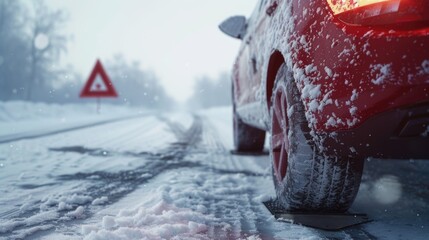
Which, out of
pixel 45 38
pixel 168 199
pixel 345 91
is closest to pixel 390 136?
pixel 345 91

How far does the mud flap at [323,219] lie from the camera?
2.03 metres

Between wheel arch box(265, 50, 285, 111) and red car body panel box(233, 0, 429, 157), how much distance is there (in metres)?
0.37

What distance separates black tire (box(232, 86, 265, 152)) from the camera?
550 cm

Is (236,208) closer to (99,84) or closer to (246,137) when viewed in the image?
(246,137)

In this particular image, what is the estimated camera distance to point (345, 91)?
1.58 meters

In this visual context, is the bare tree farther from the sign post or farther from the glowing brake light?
the glowing brake light

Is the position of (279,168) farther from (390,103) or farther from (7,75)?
(7,75)

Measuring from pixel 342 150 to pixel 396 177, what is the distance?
7.61 ft

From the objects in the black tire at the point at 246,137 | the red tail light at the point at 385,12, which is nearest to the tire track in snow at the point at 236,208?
the red tail light at the point at 385,12

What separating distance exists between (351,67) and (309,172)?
2.00 feet

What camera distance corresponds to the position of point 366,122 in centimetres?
154

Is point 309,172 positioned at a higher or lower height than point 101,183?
higher

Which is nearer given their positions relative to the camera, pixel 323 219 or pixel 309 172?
pixel 309 172

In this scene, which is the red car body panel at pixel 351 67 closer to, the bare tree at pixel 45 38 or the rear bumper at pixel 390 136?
the rear bumper at pixel 390 136
